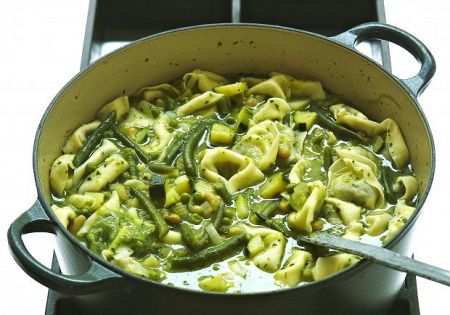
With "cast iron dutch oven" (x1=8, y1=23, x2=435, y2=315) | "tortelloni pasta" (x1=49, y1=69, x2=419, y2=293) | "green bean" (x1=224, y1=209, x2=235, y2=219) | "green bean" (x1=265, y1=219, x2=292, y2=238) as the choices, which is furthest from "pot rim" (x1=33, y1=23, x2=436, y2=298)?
"green bean" (x1=224, y1=209, x2=235, y2=219)

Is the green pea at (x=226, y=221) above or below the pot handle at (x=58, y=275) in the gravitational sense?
below

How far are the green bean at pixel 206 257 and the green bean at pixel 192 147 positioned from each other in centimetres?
50

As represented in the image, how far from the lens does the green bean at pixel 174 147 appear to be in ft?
13.6

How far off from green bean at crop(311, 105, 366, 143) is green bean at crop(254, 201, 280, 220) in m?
0.59

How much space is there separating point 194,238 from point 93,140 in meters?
0.88

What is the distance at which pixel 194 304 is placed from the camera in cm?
313

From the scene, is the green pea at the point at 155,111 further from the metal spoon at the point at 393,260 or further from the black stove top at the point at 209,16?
the metal spoon at the point at 393,260

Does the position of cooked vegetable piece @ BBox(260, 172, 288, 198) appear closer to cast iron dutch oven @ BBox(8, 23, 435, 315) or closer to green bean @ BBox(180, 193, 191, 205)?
green bean @ BBox(180, 193, 191, 205)

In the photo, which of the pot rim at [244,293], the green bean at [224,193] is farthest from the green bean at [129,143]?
the green bean at [224,193]

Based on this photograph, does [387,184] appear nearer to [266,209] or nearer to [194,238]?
[266,209]

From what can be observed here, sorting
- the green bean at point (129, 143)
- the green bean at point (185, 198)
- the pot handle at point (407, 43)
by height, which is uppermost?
the pot handle at point (407, 43)

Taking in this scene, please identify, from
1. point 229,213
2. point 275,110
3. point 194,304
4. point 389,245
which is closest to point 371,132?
point 275,110

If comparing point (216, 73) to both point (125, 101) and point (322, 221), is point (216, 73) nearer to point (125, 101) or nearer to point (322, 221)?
point (125, 101)

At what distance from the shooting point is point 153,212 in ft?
12.6
